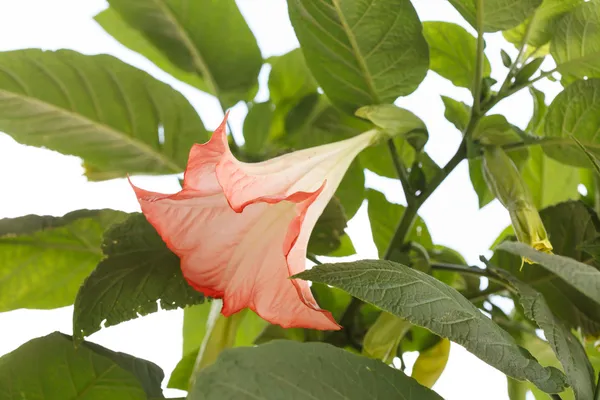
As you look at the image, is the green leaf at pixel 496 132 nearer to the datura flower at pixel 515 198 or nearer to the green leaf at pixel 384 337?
the datura flower at pixel 515 198

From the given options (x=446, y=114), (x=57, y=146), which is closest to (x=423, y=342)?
(x=446, y=114)

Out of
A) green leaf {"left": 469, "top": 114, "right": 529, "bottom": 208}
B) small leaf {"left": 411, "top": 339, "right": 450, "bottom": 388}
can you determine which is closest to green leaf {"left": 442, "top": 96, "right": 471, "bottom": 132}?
green leaf {"left": 469, "top": 114, "right": 529, "bottom": 208}

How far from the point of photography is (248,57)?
0.40 metres

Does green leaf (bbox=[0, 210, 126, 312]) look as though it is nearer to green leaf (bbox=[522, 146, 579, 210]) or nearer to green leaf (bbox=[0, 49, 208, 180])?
green leaf (bbox=[0, 49, 208, 180])

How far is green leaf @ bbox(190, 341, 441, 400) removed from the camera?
0.20m

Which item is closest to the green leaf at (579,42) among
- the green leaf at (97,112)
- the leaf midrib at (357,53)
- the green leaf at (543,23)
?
the green leaf at (543,23)

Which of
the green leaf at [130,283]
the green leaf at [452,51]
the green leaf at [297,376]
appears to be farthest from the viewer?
the green leaf at [452,51]

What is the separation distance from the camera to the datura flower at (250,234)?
0.91 ft

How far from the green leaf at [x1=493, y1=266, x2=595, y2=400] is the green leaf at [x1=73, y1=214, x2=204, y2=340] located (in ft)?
0.51

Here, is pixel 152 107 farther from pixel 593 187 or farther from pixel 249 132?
pixel 593 187

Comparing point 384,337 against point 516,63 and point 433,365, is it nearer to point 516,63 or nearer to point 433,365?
point 433,365

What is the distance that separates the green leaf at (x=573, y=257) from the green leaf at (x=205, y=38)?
0.20 m

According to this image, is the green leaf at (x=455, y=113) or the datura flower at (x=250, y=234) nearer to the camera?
the datura flower at (x=250, y=234)

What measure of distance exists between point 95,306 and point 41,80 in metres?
0.13
